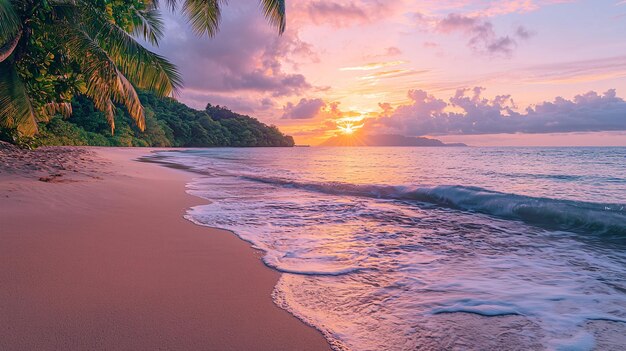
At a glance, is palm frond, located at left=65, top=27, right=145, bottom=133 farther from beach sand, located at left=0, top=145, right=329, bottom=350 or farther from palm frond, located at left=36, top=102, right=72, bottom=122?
beach sand, located at left=0, top=145, right=329, bottom=350

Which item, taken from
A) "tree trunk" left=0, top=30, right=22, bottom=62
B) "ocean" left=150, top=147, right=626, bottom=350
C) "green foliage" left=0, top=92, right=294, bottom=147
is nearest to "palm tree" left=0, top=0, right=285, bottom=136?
"tree trunk" left=0, top=30, right=22, bottom=62

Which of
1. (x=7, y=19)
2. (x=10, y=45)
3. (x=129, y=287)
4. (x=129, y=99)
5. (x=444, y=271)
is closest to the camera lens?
(x=129, y=287)

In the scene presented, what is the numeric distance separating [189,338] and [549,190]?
14.9m

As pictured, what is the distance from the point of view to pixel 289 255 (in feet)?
14.5

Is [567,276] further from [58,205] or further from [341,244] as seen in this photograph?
[58,205]

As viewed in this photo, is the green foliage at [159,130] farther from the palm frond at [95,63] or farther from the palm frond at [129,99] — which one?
the palm frond at [95,63]

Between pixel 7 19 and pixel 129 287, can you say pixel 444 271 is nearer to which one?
pixel 129 287

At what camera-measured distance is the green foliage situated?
99.9ft

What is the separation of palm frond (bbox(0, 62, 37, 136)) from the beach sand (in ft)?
16.6

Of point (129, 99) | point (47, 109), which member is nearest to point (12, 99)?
point (129, 99)

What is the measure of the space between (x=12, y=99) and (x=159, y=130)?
195ft

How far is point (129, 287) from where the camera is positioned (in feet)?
9.82

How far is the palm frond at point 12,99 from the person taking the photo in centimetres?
920

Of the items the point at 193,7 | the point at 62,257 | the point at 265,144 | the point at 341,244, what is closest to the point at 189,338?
the point at 62,257
